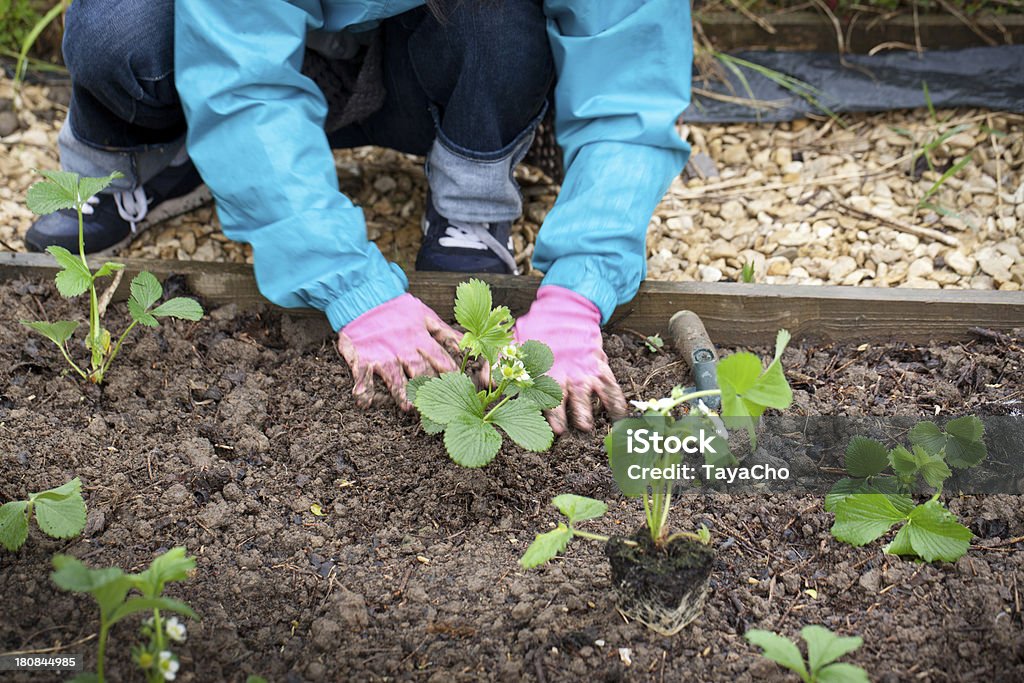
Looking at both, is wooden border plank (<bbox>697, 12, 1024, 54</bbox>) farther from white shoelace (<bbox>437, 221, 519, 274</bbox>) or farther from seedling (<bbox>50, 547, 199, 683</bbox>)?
seedling (<bbox>50, 547, 199, 683</bbox>)

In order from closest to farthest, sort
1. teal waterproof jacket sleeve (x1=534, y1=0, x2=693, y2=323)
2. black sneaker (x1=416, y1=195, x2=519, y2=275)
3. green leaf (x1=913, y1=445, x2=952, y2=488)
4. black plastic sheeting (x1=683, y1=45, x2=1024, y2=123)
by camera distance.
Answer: green leaf (x1=913, y1=445, x2=952, y2=488) < teal waterproof jacket sleeve (x1=534, y1=0, x2=693, y2=323) < black sneaker (x1=416, y1=195, x2=519, y2=275) < black plastic sheeting (x1=683, y1=45, x2=1024, y2=123)

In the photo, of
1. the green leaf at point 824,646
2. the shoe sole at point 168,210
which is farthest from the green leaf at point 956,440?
the shoe sole at point 168,210

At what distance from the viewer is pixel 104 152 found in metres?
1.95

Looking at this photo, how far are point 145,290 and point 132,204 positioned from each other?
560 millimetres

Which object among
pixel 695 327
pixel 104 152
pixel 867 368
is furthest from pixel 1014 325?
pixel 104 152

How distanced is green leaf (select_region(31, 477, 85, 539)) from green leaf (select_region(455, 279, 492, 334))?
51 cm

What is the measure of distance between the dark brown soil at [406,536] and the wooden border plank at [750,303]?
0.05m

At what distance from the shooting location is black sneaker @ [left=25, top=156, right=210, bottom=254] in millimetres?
1938

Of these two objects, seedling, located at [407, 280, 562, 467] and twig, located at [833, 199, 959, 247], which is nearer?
seedling, located at [407, 280, 562, 467]

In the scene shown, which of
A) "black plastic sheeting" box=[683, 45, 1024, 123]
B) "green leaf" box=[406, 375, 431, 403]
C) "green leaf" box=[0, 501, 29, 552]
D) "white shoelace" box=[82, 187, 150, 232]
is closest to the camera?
"green leaf" box=[0, 501, 29, 552]

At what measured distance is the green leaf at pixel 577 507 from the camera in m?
1.11

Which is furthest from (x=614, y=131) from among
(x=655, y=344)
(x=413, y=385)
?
(x=413, y=385)

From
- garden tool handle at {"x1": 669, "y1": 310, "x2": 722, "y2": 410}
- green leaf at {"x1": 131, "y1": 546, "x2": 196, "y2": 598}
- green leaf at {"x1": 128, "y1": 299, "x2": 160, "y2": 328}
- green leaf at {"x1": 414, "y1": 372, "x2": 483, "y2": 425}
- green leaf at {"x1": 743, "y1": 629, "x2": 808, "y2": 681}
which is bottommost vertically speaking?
garden tool handle at {"x1": 669, "y1": 310, "x2": 722, "y2": 410}

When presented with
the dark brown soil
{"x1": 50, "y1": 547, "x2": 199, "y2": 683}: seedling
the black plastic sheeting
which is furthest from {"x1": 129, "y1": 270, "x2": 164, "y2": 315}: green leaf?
the black plastic sheeting
